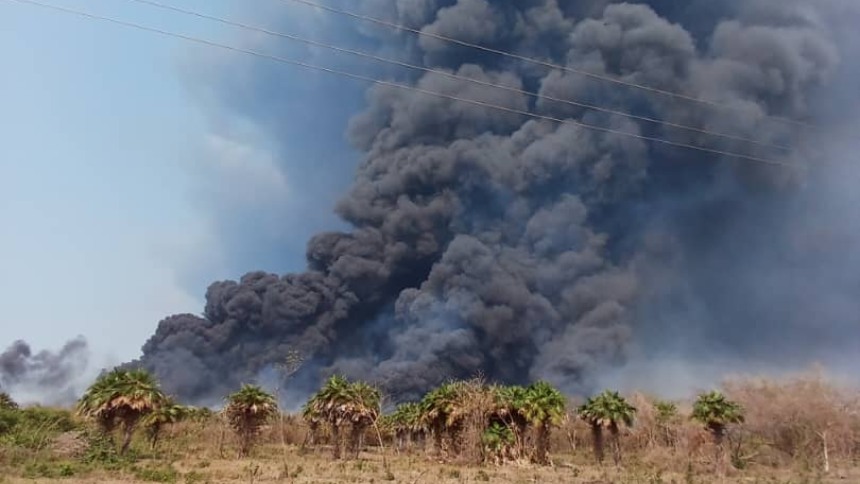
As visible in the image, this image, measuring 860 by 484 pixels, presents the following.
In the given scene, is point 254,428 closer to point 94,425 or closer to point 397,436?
point 94,425

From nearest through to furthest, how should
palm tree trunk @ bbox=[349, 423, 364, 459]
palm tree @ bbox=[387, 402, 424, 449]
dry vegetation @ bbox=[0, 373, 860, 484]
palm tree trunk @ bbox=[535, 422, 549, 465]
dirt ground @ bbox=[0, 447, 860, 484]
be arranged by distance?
dirt ground @ bbox=[0, 447, 860, 484]
dry vegetation @ bbox=[0, 373, 860, 484]
palm tree trunk @ bbox=[535, 422, 549, 465]
palm tree trunk @ bbox=[349, 423, 364, 459]
palm tree @ bbox=[387, 402, 424, 449]

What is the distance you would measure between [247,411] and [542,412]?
2190 centimetres

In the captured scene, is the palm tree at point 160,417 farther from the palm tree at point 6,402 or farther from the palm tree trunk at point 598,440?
the palm tree trunk at point 598,440

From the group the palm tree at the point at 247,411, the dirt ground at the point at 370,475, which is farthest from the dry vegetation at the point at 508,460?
the palm tree at the point at 247,411

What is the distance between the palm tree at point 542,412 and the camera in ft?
151

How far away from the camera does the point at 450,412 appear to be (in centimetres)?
4812

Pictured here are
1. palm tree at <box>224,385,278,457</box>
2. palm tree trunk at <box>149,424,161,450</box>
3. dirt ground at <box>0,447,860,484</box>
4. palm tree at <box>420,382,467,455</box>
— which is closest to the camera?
dirt ground at <box>0,447,860,484</box>

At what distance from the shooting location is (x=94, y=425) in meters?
44.8

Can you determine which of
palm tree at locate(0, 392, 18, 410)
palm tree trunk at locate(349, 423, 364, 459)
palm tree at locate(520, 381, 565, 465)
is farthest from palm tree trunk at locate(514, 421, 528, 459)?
palm tree at locate(0, 392, 18, 410)

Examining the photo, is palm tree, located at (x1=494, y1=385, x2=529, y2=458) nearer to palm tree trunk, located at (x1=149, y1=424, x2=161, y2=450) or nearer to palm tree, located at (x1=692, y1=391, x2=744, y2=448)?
palm tree, located at (x1=692, y1=391, x2=744, y2=448)

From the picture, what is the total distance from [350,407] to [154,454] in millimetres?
13329

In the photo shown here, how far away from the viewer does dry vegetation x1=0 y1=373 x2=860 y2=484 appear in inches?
1334

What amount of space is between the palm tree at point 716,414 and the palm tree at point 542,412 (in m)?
10.6

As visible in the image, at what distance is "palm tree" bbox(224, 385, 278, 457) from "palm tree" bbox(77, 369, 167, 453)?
25.8 feet
